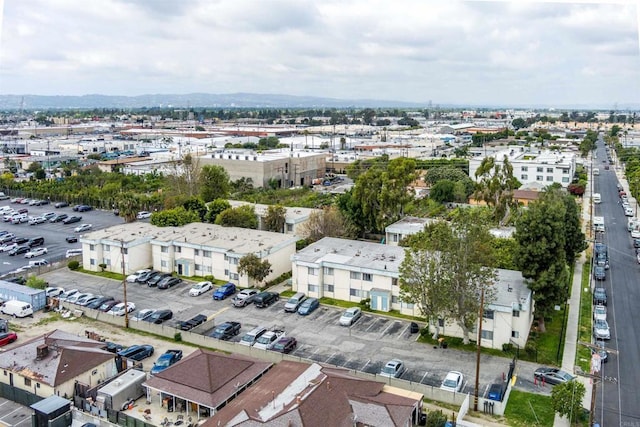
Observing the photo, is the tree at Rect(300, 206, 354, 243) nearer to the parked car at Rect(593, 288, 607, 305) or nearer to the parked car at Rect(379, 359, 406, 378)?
the parked car at Rect(593, 288, 607, 305)

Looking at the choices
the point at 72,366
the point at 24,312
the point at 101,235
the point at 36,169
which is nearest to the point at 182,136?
the point at 36,169

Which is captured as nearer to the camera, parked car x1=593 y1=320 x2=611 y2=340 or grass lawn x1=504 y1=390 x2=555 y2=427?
grass lawn x1=504 y1=390 x2=555 y2=427

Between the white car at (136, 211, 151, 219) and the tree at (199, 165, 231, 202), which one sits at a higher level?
the tree at (199, 165, 231, 202)

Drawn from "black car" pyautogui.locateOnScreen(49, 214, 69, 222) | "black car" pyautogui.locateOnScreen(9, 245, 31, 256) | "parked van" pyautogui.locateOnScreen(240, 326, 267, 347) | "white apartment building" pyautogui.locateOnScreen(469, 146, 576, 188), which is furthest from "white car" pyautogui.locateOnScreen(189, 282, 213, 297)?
"white apartment building" pyautogui.locateOnScreen(469, 146, 576, 188)

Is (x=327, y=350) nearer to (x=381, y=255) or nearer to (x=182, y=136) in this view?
(x=381, y=255)

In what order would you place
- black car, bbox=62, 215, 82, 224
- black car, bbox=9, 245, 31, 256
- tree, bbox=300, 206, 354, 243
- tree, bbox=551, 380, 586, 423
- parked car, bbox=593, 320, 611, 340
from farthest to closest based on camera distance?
black car, bbox=62, 215, 82, 224
black car, bbox=9, 245, 31, 256
tree, bbox=300, 206, 354, 243
parked car, bbox=593, 320, 611, 340
tree, bbox=551, 380, 586, 423

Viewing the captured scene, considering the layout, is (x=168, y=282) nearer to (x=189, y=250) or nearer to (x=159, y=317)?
(x=189, y=250)

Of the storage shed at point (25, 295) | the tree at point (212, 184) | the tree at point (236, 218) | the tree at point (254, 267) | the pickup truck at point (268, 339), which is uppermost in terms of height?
the tree at point (212, 184)

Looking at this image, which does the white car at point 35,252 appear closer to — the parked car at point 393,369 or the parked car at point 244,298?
the parked car at point 244,298

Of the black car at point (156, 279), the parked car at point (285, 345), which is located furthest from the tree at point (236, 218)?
the parked car at point (285, 345)
